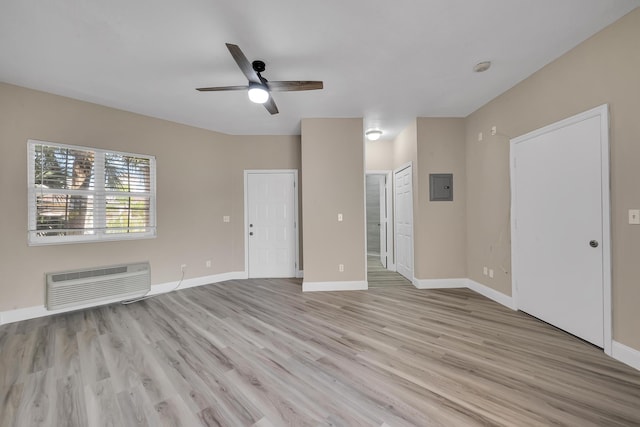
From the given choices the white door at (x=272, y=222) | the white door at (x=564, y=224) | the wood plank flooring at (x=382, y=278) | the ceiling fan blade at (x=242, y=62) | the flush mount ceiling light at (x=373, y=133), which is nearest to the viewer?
the ceiling fan blade at (x=242, y=62)

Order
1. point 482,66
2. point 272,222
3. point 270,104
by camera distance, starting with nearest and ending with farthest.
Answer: point 482,66, point 270,104, point 272,222

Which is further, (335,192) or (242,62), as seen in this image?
(335,192)

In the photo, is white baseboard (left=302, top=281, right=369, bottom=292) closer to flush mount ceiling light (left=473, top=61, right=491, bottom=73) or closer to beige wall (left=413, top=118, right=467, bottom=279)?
beige wall (left=413, top=118, right=467, bottom=279)

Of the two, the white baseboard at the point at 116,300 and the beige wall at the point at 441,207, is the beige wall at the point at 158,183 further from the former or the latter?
the beige wall at the point at 441,207

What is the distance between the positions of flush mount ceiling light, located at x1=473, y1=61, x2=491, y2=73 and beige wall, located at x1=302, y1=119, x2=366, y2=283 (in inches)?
64.8

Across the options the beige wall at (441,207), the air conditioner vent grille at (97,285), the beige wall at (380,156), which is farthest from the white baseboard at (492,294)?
the air conditioner vent grille at (97,285)

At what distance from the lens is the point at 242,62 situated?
6.57 feet

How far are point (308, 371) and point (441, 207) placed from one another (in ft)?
10.5

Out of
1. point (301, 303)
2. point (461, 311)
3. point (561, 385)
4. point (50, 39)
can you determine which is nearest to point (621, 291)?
point (561, 385)

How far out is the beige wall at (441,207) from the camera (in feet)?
12.8

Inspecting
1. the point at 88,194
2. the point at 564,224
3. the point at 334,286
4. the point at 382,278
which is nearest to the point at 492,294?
the point at 564,224

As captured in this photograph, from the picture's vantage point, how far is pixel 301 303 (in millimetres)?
3309

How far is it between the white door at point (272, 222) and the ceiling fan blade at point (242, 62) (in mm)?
2522

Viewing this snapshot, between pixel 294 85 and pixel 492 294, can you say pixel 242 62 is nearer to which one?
pixel 294 85
